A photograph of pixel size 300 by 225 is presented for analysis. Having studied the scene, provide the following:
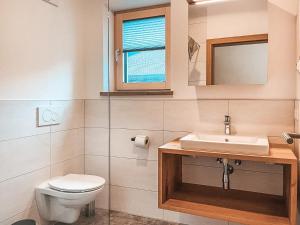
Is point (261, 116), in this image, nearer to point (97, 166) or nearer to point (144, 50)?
point (144, 50)

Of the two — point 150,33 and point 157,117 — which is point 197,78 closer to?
point 157,117

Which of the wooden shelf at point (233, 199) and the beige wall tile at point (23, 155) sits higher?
the beige wall tile at point (23, 155)

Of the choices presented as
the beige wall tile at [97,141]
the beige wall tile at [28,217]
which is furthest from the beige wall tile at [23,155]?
the beige wall tile at [97,141]

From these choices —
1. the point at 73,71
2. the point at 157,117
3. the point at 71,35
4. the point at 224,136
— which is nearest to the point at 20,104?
the point at 73,71

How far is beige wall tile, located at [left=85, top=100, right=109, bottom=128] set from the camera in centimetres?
231

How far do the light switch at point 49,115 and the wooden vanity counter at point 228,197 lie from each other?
0.93m

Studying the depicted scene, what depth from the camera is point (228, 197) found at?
1811 millimetres

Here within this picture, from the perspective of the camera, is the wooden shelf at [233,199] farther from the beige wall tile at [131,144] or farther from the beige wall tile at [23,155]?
the beige wall tile at [23,155]

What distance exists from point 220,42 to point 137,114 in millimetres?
871

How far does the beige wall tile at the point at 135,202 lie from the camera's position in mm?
2154

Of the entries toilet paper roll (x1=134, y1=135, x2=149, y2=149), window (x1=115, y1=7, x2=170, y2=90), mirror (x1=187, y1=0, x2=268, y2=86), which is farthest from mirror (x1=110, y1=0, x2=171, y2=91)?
toilet paper roll (x1=134, y1=135, x2=149, y2=149)

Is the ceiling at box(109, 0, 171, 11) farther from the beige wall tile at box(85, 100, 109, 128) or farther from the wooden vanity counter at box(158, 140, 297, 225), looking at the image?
the wooden vanity counter at box(158, 140, 297, 225)

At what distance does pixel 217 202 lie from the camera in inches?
67.7

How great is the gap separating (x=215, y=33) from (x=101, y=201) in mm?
1740
